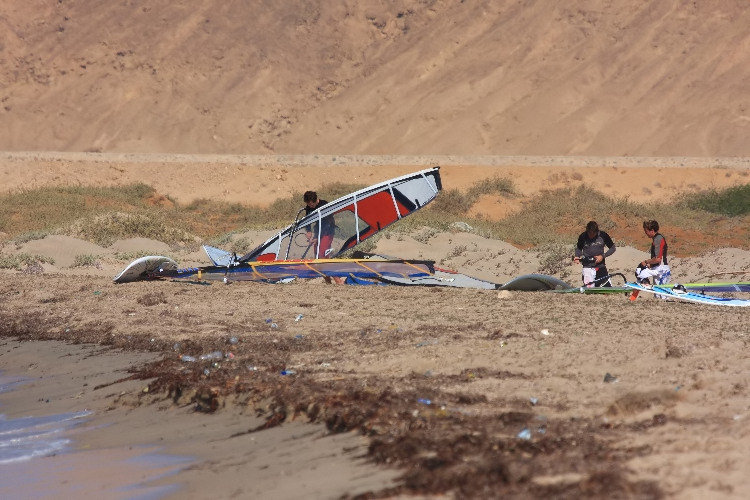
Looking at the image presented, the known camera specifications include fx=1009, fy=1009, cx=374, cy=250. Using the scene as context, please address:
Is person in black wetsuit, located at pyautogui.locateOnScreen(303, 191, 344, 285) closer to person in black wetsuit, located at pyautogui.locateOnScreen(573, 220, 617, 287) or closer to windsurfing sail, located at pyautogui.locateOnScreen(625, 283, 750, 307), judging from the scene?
person in black wetsuit, located at pyautogui.locateOnScreen(573, 220, 617, 287)

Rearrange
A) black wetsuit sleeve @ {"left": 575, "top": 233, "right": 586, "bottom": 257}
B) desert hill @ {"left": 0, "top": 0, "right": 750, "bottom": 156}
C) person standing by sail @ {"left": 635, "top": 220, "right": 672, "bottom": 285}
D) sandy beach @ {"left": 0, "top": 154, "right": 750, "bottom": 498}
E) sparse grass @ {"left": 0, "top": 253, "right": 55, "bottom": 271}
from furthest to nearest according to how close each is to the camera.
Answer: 1. desert hill @ {"left": 0, "top": 0, "right": 750, "bottom": 156}
2. sparse grass @ {"left": 0, "top": 253, "right": 55, "bottom": 271}
3. black wetsuit sleeve @ {"left": 575, "top": 233, "right": 586, "bottom": 257}
4. person standing by sail @ {"left": 635, "top": 220, "right": 672, "bottom": 285}
5. sandy beach @ {"left": 0, "top": 154, "right": 750, "bottom": 498}

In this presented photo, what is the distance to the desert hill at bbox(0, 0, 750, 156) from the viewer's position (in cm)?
5150

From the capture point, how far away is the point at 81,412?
24.3 ft

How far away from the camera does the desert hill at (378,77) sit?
51.5 metres

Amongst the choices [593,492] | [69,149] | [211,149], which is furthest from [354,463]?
[69,149]

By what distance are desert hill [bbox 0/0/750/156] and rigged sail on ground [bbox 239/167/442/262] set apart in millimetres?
35814

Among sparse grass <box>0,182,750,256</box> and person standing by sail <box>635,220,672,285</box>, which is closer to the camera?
person standing by sail <box>635,220,672,285</box>

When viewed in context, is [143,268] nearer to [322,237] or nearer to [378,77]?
[322,237]

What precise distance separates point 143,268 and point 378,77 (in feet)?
150

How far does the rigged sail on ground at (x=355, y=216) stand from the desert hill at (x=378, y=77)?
35.8 meters

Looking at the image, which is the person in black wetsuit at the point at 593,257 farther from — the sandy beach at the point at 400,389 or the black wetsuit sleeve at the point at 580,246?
the sandy beach at the point at 400,389

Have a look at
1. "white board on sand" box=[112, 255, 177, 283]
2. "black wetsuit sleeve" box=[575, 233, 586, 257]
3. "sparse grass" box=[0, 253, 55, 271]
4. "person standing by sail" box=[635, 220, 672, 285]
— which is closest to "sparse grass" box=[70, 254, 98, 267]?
"sparse grass" box=[0, 253, 55, 271]

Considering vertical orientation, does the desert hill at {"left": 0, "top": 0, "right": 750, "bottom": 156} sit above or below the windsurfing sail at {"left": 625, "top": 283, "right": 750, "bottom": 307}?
above

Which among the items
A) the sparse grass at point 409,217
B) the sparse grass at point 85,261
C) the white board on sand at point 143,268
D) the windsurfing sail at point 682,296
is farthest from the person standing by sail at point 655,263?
the sparse grass at point 85,261
